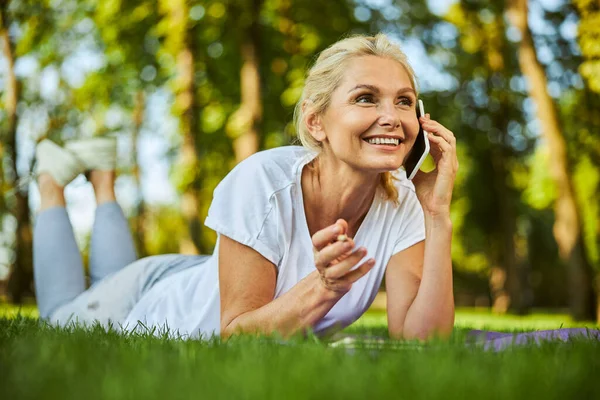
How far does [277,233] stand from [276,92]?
14524 mm

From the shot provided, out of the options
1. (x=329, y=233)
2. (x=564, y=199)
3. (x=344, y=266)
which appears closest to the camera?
(x=329, y=233)

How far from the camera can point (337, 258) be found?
2.76 m

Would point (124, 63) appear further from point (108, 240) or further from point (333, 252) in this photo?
point (333, 252)

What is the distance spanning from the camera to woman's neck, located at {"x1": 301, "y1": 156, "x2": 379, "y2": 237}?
146 inches

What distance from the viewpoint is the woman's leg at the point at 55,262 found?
4969 mm

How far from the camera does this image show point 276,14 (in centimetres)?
1702

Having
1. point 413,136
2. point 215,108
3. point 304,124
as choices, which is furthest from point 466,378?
point 215,108

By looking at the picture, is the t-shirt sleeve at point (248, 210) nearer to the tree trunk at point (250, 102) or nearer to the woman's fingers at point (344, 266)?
the woman's fingers at point (344, 266)

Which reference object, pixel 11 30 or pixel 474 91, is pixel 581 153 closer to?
pixel 474 91

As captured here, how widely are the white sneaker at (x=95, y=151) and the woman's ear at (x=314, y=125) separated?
2.33m

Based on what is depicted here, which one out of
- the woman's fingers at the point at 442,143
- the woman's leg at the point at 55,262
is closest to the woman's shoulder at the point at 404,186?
the woman's fingers at the point at 442,143

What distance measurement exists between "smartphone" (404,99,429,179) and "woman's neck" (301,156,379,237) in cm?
19

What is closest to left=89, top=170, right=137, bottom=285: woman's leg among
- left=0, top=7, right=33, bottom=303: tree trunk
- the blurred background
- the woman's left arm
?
the woman's left arm

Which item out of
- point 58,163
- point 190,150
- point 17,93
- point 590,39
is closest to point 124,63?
point 17,93
